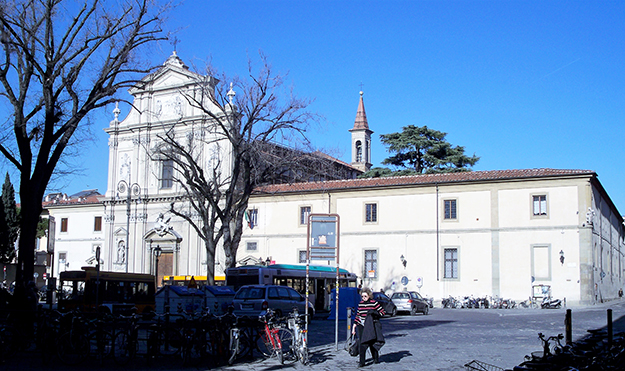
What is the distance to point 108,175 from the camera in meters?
54.1

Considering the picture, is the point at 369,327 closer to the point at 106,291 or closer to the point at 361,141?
the point at 106,291

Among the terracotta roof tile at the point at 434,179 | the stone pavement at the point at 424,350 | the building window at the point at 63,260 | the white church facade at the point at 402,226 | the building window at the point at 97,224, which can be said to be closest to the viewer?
the stone pavement at the point at 424,350

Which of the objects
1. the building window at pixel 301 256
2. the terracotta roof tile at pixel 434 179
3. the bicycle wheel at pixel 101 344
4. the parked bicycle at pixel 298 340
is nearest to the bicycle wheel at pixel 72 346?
the bicycle wheel at pixel 101 344

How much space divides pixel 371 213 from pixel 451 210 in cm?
562

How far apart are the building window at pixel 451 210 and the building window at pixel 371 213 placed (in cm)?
490

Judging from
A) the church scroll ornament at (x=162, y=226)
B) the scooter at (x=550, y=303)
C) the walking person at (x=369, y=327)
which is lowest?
the scooter at (x=550, y=303)

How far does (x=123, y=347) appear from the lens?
12.1m

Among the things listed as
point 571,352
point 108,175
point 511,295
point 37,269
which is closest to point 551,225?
point 511,295

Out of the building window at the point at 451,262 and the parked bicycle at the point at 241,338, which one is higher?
the building window at the point at 451,262

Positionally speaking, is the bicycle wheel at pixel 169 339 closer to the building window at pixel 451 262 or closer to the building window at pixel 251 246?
the building window at pixel 451 262

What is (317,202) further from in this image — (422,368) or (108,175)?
(422,368)

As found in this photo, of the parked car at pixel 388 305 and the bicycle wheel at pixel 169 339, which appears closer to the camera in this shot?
the bicycle wheel at pixel 169 339

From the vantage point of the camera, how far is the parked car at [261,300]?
23.5 metres

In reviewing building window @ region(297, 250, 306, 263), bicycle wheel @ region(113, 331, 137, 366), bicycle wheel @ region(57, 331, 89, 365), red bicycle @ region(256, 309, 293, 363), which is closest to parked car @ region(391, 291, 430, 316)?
building window @ region(297, 250, 306, 263)
